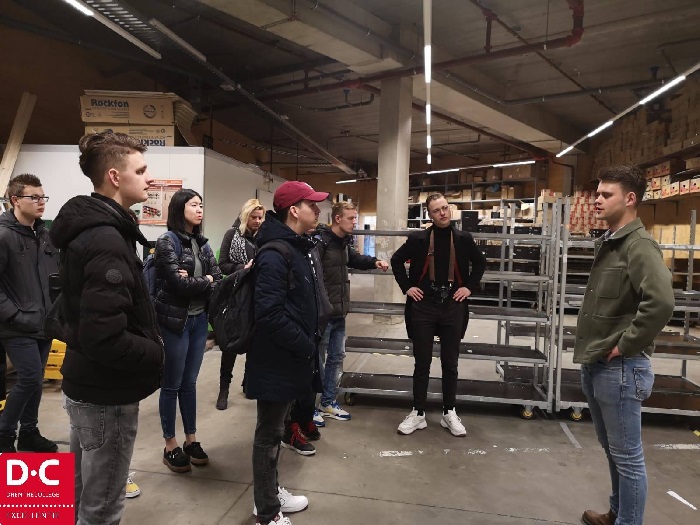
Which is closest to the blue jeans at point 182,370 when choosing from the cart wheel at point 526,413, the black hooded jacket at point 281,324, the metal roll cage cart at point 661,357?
the black hooded jacket at point 281,324

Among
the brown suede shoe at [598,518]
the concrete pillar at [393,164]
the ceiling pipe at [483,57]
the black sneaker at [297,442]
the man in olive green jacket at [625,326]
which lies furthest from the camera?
the concrete pillar at [393,164]

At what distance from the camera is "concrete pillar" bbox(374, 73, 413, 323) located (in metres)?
7.34

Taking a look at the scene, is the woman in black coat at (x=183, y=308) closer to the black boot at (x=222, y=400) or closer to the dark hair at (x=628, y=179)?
the black boot at (x=222, y=400)

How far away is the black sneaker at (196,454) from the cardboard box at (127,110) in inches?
169

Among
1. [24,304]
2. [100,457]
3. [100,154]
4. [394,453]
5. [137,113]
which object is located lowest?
[394,453]

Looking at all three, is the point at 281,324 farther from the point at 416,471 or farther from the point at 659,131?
the point at 659,131

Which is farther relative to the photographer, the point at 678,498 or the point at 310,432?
the point at 310,432

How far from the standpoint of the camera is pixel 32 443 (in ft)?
8.91

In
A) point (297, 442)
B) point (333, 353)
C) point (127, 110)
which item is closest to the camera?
point (297, 442)

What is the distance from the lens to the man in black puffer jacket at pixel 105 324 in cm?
132

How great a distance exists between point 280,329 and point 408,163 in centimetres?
631

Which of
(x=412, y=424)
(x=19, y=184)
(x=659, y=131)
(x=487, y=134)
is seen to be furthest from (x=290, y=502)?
(x=487, y=134)

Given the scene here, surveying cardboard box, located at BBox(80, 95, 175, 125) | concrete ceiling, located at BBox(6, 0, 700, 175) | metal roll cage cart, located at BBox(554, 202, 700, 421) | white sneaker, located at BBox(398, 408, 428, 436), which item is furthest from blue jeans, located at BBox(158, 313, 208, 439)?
cardboard box, located at BBox(80, 95, 175, 125)

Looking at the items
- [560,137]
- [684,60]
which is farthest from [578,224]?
[684,60]
